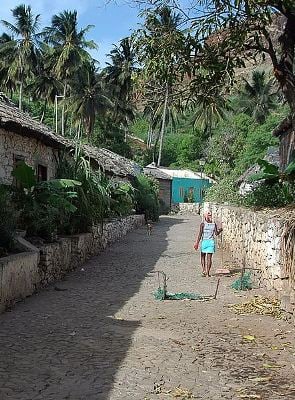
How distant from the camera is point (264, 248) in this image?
1064cm

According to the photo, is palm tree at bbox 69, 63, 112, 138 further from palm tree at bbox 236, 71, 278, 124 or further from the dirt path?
the dirt path

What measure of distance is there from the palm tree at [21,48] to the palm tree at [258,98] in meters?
21.4

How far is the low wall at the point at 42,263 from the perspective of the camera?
8180mm

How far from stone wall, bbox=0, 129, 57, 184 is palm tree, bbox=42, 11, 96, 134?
39.2 meters

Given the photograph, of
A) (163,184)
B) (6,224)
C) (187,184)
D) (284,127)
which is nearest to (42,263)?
(6,224)

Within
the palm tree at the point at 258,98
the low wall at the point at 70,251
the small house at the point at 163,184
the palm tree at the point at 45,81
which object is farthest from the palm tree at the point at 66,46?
the low wall at the point at 70,251

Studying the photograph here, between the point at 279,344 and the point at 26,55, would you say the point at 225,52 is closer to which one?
the point at 279,344

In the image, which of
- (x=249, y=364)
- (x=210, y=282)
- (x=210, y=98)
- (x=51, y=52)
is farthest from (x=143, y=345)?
(x=51, y=52)

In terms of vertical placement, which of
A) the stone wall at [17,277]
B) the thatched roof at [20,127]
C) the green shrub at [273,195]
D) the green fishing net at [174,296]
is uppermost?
the thatched roof at [20,127]

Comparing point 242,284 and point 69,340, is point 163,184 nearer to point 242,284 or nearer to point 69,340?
point 242,284

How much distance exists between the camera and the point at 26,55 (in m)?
55.7

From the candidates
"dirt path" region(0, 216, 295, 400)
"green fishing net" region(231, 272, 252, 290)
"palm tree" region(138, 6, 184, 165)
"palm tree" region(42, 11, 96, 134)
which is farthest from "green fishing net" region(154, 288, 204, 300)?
"palm tree" region(42, 11, 96, 134)

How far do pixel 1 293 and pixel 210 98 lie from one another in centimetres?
570

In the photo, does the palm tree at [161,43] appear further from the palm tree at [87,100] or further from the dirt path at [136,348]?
the palm tree at [87,100]
